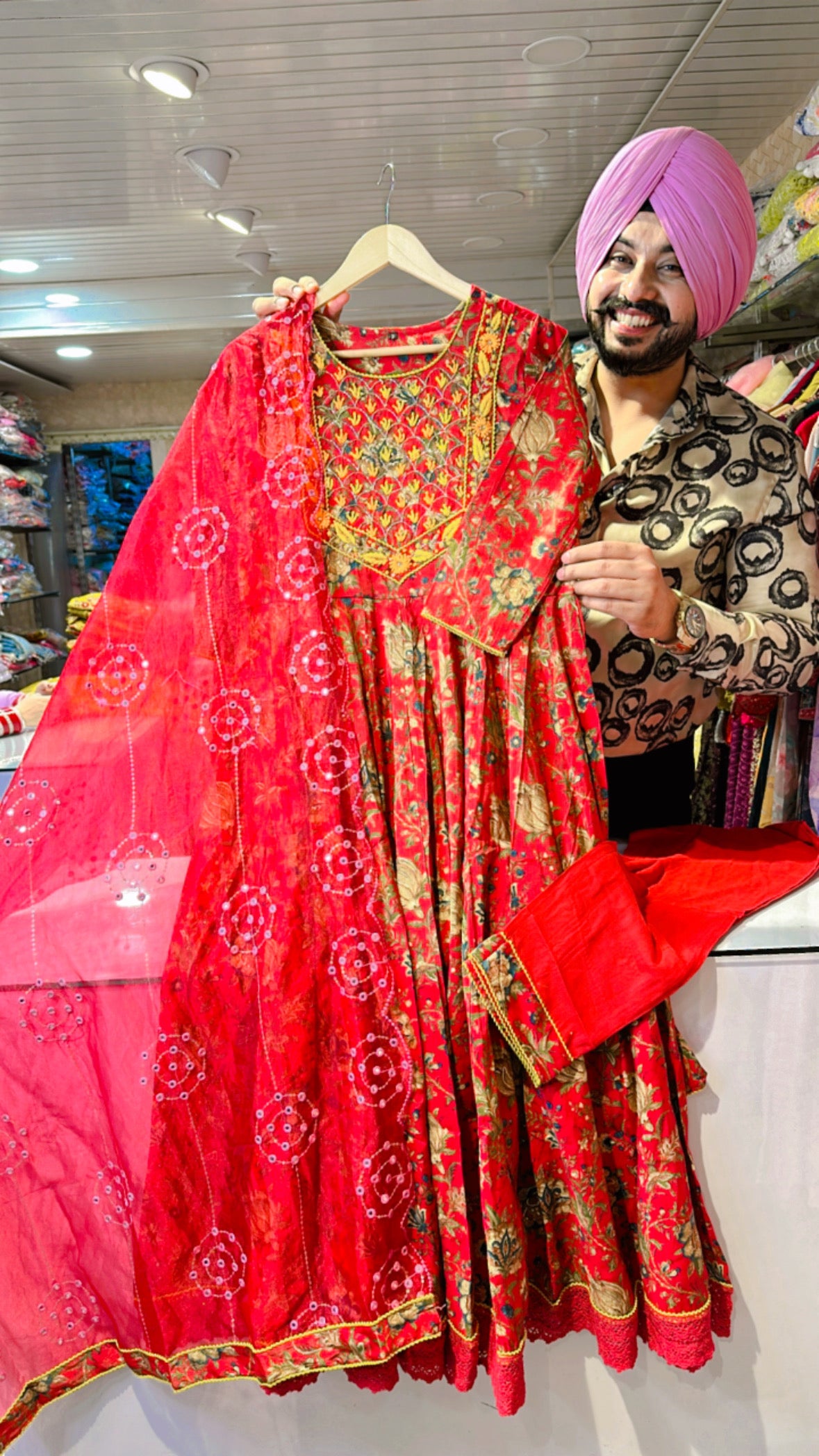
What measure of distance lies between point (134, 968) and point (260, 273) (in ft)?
12.2

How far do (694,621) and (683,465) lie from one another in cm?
25

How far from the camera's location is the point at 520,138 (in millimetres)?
2924

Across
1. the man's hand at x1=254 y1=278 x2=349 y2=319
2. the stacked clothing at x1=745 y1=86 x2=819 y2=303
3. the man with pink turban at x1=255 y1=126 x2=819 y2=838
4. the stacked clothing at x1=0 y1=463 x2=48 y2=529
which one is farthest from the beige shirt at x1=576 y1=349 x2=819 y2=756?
the stacked clothing at x1=0 y1=463 x2=48 y2=529

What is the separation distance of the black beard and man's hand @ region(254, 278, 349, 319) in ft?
1.02

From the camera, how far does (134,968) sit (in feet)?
3.65

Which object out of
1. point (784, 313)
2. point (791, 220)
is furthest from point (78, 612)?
point (791, 220)

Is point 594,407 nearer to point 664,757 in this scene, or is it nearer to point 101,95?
point 664,757

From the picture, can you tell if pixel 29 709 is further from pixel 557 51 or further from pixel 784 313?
pixel 784 313

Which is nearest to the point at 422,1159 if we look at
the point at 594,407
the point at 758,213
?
the point at 594,407

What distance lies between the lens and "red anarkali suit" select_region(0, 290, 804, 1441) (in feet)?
3.58

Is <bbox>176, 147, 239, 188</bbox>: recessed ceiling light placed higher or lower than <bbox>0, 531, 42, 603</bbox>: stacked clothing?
higher

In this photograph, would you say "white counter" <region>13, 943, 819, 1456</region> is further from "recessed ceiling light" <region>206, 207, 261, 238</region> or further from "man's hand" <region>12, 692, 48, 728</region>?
"recessed ceiling light" <region>206, 207, 261, 238</region>

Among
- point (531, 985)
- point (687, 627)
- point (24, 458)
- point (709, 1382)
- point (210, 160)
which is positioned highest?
point (210, 160)

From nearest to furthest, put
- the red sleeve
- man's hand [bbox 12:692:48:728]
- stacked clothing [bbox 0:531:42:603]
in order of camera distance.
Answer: the red sleeve < man's hand [bbox 12:692:48:728] < stacked clothing [bbox 0:531:42:603]
